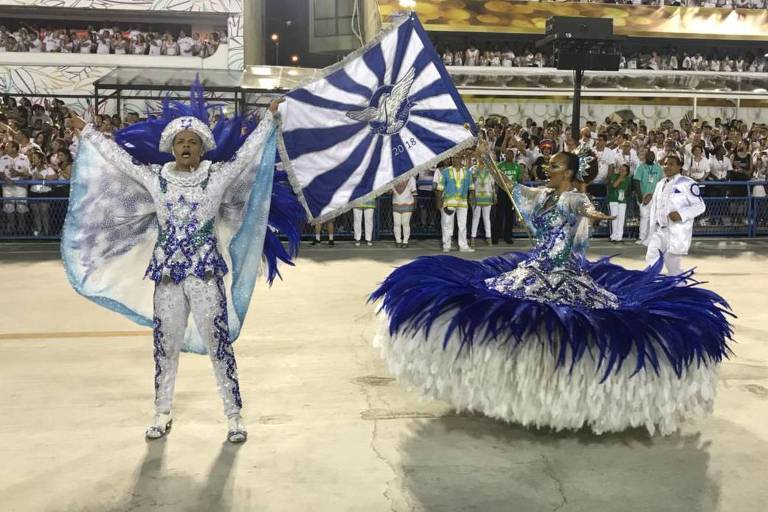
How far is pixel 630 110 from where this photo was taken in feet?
71.9

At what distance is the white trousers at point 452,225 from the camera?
12.9 metres

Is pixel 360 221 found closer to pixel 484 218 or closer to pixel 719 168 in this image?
pixel 484 218

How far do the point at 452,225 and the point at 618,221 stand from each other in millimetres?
3239

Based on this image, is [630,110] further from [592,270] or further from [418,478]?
[418,478]

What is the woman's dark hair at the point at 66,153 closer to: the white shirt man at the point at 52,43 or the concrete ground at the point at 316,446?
the concrete ground at the point at 316,446

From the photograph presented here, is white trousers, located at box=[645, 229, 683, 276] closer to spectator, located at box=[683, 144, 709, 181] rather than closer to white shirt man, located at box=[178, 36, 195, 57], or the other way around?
spectator, located at box=[683, 144, 709, 181]

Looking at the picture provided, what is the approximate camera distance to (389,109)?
5410 mm

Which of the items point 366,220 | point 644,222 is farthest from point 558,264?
point 644,222

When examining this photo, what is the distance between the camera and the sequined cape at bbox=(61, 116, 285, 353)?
4801 mm

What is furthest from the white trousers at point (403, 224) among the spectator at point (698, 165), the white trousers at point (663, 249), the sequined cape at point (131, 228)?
the sequined cape at point (131, 228)

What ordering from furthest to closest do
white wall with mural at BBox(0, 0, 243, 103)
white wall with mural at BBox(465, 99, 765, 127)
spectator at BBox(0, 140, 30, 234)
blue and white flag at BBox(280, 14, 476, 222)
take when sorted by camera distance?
1. white wall with mural at BBox(465, 99, 765, 127)
2. white wall with mural at BBox(0, 0, 243, 103)
3. spectator at BBox(0, 140, 30, 234)
4. blue and white flag at BBox(280, 14, 476, 222)

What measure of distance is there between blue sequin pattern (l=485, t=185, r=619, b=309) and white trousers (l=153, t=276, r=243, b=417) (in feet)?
5.82

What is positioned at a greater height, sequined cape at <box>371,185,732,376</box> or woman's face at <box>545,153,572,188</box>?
woman's face at <box>545,153,572,188</box>

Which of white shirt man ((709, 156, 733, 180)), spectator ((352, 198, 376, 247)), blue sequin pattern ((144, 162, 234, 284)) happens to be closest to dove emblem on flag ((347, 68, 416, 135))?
blue sequin pattern ((144, 162, 234, 284))
